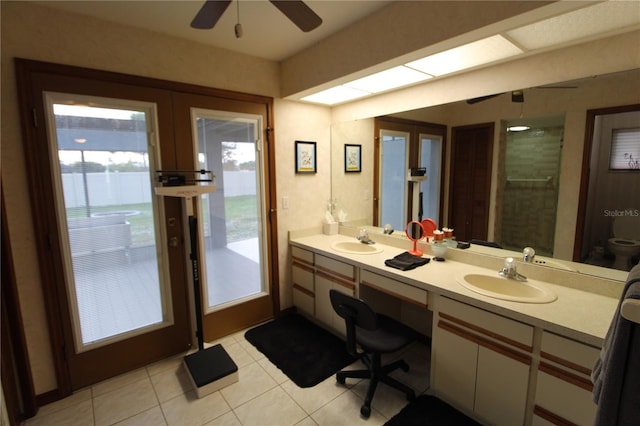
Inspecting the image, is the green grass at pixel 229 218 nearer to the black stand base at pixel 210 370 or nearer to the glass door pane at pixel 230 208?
the glass door pane at pixel 230 208

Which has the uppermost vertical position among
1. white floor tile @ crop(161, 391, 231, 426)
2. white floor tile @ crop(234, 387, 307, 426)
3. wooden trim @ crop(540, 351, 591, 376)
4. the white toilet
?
the white toilet

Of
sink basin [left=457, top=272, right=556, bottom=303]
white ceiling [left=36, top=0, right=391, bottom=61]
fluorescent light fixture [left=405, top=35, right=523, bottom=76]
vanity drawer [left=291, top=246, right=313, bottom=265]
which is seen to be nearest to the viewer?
sink basin [left=457, top=272, right=556, bottom=303]

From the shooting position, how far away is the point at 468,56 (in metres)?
1.97

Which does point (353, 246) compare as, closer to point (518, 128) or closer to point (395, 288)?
point (395, 288)

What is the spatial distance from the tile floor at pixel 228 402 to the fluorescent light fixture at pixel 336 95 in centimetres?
243

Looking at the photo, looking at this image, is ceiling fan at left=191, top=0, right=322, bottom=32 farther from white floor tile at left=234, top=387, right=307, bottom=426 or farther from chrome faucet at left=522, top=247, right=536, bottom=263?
white floor tile at left=234, top=387, right=307, bottom=426

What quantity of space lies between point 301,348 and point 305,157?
1882mm

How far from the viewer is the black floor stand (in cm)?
215

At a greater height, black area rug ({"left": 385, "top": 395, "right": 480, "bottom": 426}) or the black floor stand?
the black floor stand

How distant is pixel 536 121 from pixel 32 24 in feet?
10.8

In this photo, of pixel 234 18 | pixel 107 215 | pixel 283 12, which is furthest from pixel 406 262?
pixel 107 215

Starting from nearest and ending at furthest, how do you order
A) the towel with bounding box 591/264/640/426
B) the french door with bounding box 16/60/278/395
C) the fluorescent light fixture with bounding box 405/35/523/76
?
the towel with bounding box 591/264/640/426, the fluorescent light fixture with bounding box 405/35/523/76, the french door with bounding box 16/60/278/395

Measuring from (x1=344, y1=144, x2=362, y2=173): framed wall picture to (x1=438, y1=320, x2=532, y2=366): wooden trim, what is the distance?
184cm

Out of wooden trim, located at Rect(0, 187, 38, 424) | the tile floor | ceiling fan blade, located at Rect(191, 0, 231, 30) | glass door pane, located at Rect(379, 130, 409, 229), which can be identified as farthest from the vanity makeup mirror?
wooden trim, located at Rect(0, 187, 38, 424)
